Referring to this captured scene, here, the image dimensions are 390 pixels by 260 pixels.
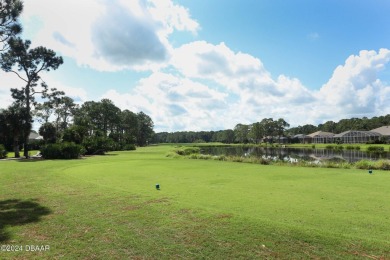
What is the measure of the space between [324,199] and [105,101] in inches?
3232

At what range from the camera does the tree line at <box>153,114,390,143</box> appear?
112 meters

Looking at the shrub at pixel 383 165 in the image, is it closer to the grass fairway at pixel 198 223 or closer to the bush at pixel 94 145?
the grass fairway at pixel 198 223

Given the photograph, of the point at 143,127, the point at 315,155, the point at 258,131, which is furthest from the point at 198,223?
the point at 258,131

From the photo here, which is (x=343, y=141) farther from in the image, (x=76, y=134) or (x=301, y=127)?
(x=76, y=134)

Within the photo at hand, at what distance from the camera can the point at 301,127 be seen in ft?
504

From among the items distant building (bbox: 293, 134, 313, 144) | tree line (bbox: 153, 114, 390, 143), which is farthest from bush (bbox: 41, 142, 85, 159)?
distant building (bbox: 293, 134, 313, 144)

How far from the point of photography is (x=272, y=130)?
373ft

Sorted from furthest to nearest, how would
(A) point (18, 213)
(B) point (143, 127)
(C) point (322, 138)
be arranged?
(B) point (143, 127)
(C) point (322, 138)
(A) point (18, 213)

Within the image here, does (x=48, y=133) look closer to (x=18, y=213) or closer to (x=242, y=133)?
(x=18, y=213)

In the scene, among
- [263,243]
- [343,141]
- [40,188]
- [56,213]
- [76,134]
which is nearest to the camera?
[263,243]

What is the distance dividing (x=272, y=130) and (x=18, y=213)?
370 ft

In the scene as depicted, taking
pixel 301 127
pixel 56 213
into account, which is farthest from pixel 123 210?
pixel 301 127

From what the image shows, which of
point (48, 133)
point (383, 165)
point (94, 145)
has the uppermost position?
point (48, 133)

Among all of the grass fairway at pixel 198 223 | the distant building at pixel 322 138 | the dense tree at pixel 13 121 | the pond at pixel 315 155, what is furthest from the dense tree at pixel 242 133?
the grass fairway at pixel 198 223
